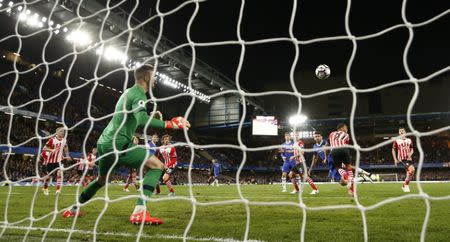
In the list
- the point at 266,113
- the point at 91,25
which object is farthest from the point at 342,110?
the point at 91,25

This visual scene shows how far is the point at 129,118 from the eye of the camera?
159 inches

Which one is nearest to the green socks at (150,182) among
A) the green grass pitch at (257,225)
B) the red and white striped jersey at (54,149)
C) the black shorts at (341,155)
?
the green grass pitch at (257,225)

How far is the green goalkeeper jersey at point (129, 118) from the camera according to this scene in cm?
372

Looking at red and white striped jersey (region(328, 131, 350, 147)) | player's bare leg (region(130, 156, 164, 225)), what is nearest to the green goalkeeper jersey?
player's bare leg (region(130, 156, 164, 225))

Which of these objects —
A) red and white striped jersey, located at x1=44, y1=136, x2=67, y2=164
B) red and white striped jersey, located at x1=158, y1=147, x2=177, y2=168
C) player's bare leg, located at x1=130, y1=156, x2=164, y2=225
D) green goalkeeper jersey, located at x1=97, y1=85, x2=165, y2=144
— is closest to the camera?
green goalkeeper jersey, located at x1=97, y1=85, x2=165, y2=144

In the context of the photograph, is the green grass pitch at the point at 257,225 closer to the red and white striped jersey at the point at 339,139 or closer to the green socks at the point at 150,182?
the green socks at the point at 150,182

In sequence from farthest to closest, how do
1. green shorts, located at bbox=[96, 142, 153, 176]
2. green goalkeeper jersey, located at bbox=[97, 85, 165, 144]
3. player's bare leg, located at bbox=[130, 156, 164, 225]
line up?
player's bare leg, located at bbox=[130, 156, 164, 225] < green shorts, located at bbox=[96, 142, 153, 176] < green goalkeeper jersey, located at bbox=[97, 85, 165, 144]

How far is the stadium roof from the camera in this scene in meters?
19.2

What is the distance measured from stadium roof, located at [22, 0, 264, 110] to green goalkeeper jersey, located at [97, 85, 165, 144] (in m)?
8.14

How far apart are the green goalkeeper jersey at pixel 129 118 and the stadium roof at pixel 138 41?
320 inches

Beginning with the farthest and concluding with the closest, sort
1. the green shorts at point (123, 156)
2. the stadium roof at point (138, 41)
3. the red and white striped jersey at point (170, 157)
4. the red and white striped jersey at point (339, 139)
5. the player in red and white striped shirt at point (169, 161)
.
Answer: the stadium roof at point (138, 41)
the red and white striped jersey at point (170, 157)
the player in red and white striped shirt at point (169, 161)
the red and white striped jersey at point (339, 139)
the green shorts at point (123, 156)

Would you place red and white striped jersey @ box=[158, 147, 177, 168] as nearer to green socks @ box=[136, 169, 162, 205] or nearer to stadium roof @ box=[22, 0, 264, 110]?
stadium roof @ box=[22, 0, 264, 110]

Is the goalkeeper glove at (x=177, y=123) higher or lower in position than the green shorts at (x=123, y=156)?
higher

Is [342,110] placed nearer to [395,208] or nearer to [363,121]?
[363,121]
